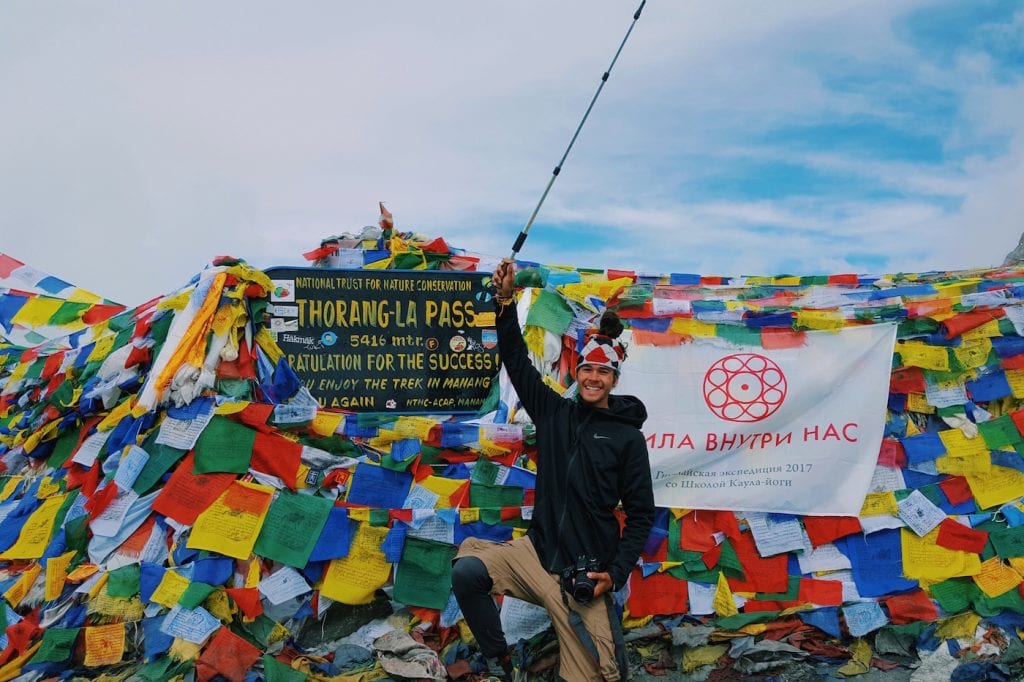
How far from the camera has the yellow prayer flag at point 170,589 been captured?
537 cm

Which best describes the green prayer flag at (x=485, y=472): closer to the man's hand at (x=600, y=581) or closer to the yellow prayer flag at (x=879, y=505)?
the man's hand at (x=600, y=581)

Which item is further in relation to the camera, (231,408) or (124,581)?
(231,408)

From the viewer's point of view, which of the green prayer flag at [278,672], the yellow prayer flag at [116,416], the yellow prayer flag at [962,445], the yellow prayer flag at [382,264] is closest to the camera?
the green prayer flag at [278,672]

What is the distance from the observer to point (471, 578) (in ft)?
14.8

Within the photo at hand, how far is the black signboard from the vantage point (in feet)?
20.7

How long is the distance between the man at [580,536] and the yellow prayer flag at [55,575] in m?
2.60

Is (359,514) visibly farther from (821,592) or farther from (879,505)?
(879,505)

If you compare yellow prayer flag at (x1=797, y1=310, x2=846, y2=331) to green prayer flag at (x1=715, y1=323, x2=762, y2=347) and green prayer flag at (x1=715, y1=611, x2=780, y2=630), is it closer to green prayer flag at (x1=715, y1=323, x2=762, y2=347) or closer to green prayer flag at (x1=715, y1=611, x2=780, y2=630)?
green prayer flag at (x1=715, y1=323, x2=762, y2=347)

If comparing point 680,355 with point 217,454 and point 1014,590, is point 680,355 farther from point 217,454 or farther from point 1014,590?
point 217,454

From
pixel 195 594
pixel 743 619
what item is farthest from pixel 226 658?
pixel 743 619

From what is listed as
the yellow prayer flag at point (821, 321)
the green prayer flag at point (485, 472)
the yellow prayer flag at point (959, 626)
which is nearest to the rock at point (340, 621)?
the green prayer flag at point (485, 472)

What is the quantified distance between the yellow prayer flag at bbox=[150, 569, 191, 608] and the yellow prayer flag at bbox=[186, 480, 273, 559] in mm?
183

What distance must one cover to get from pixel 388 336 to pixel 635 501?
2488 millimetres

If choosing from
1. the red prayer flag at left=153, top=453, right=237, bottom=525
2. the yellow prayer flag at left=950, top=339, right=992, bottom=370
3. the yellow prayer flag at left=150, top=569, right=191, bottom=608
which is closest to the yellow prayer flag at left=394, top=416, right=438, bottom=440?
the red prayer flag at left=153, top=453, right=237, bottom=525
